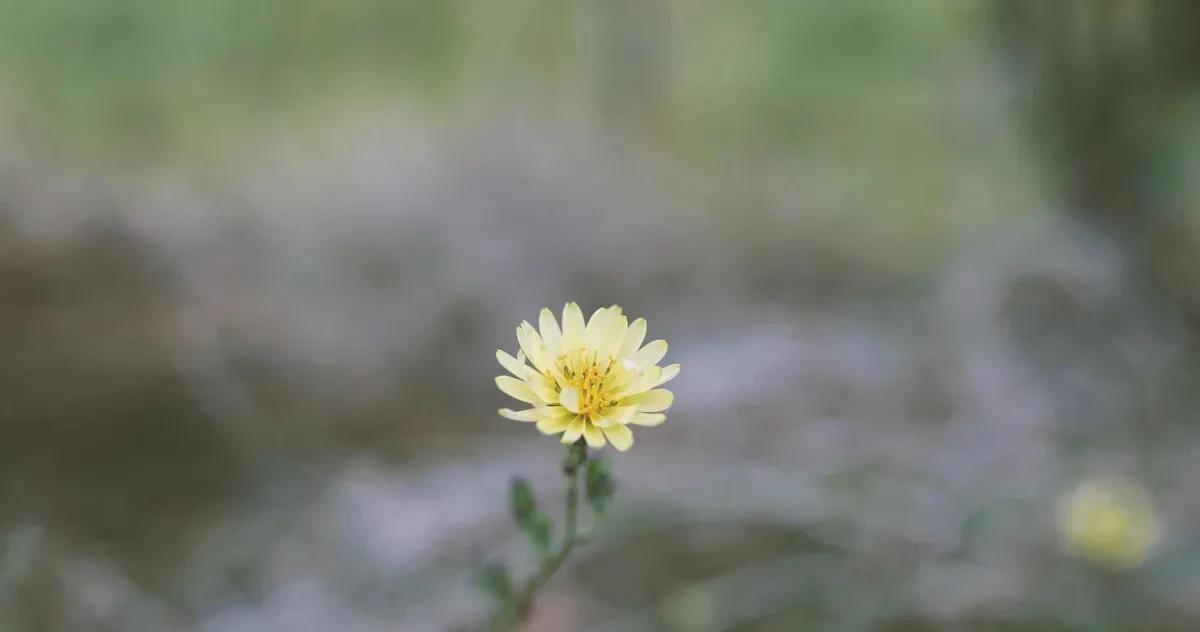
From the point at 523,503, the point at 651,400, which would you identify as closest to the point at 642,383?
the point at 651,400

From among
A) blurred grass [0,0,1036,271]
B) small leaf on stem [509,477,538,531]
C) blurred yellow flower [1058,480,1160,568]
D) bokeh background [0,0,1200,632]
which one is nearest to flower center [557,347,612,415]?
small leaf on stem [509,477,538,531]

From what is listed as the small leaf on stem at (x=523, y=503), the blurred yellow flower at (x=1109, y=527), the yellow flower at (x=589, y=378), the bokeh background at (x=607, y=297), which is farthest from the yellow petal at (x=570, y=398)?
the blurred yellow flower at (x=1109, y=527)

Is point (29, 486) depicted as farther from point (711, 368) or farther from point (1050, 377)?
point (1050, 377)

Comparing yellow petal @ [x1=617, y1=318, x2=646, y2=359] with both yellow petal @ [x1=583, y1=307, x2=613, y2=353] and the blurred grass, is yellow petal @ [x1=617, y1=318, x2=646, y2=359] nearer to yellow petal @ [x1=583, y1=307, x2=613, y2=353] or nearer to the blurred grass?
yellow petal @ [x1=583, y1=307, x2=613, y2=353]

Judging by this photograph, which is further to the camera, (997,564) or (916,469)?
(916,469)

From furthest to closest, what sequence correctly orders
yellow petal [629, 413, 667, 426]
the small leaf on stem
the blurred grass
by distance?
the blurred grass < the small leaf on stem < yellow petal [629, 413, 667, 426]

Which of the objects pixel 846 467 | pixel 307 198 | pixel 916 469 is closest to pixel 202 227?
pixel 307 198
